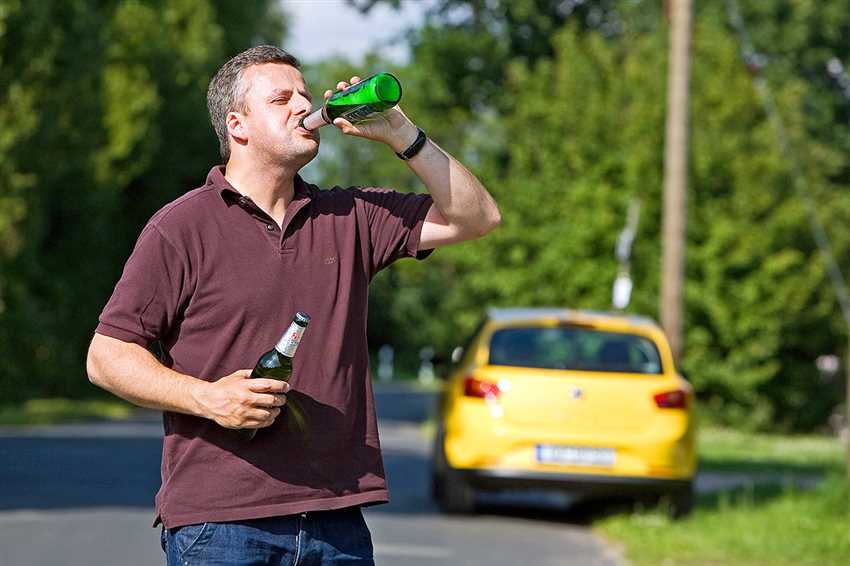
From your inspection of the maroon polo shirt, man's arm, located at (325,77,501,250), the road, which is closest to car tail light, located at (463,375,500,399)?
the road

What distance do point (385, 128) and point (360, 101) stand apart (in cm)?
23

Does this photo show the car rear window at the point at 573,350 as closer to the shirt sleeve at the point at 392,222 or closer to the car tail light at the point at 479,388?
the car tail light at the point at 479,388

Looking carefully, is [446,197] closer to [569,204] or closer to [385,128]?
[385,128]

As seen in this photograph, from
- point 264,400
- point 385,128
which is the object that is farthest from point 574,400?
point 264,400

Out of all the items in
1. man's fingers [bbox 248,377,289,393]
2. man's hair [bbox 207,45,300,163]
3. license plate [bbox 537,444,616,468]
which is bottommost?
man's fingers [bbox 248,377,289,393]

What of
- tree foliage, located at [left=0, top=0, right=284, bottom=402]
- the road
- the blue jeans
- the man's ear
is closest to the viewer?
the blue jeans

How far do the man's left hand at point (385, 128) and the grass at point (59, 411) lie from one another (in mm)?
23860

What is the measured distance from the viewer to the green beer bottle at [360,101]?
4309mm

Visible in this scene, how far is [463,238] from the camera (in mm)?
4848

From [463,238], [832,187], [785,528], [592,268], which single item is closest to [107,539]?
[785,528]

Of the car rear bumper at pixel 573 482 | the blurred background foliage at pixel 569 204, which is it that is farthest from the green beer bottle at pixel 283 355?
the blurred background foliage at pixel 569 204

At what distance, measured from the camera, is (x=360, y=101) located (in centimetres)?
435

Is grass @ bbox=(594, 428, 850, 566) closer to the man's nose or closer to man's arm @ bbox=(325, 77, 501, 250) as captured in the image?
man's arm @ bbox=(325, 77, 501, 250)

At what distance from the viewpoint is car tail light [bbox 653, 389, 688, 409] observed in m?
13.6
